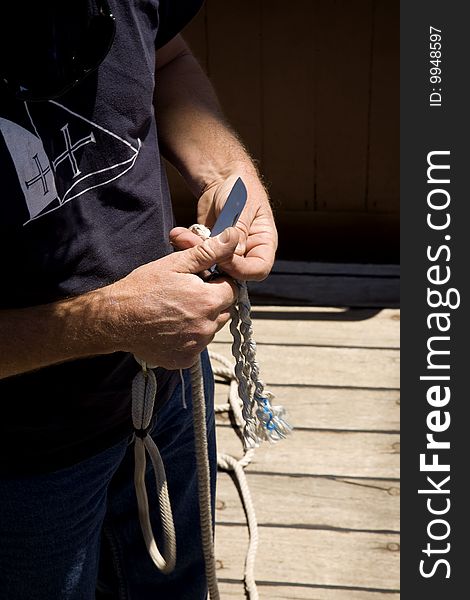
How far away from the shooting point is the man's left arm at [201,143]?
1.27m

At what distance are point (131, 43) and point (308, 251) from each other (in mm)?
2079

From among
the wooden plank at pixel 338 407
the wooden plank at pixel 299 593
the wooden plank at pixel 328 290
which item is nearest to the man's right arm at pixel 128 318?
the wooden plank at pixel 299 593

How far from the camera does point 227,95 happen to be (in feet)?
9.98

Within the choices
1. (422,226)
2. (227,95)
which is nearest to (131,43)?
(422,226)

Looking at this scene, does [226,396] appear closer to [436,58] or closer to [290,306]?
[290,306]

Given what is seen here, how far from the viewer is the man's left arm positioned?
1272mm

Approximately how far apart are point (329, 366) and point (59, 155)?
144 centimetres

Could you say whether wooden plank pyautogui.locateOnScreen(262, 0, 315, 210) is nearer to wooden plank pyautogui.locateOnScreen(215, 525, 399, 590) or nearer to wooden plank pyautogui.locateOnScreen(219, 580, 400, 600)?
wooden plank pyautogui.locateOnScreen(215, 525, 399, 590)

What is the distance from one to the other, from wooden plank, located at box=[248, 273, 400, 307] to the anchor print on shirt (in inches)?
61.8

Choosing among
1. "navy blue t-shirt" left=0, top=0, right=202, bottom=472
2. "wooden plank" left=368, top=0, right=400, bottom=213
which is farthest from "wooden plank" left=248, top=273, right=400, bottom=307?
"navy blue t-shirt" left=0, top=0, right=202, bottom=472

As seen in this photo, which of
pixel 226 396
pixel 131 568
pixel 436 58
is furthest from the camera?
pixel 436 58

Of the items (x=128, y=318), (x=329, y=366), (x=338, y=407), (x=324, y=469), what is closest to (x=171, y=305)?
(x=128, y=318)

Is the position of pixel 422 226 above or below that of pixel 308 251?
above

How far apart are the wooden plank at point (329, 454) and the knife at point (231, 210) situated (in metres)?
1.03
